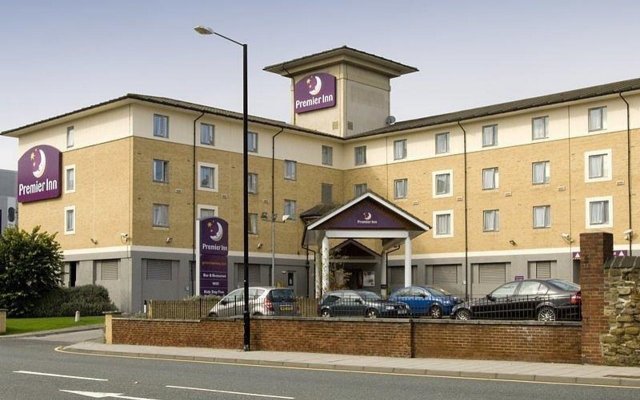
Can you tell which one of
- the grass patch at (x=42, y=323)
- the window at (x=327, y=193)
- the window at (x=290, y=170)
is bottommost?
the grass patch at (x=42, y=323)

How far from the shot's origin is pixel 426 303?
1500 inches

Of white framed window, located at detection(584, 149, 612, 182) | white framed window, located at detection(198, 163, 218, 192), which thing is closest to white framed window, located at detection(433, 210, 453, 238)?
white framed window, located at detection(584, 149, 612, 182)

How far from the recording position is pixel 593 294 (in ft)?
66.7

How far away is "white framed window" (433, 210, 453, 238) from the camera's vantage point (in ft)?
202

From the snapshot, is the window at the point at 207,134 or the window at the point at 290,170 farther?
the window at the point at 290,170

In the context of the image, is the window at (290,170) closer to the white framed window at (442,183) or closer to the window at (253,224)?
the window at (253,224)

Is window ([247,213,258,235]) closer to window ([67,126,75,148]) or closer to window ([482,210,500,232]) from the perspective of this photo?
window ([67,126,75,148])

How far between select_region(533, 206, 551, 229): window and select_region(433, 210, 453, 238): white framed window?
20.6ft

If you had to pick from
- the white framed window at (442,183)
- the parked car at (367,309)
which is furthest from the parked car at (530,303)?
the white framed window at (442,183)

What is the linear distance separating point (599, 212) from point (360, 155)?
1970 centimetres

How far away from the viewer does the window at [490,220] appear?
2325 inches

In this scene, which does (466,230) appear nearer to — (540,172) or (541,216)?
(541,216)

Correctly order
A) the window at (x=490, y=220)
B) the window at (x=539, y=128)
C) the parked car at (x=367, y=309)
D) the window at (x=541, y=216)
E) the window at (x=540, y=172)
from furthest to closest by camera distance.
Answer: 1. the window at (x=490, y=220)
2. the window at (x=539, y=128)
3. the window at (x=540, y=172)
4. the window at (x=541, y=216)
5. the parked car at (x=367, y=309)

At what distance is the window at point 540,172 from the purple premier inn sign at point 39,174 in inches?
1184
